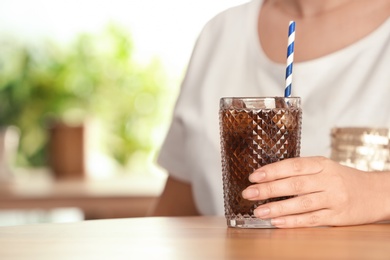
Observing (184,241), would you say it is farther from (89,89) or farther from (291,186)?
(89,89)

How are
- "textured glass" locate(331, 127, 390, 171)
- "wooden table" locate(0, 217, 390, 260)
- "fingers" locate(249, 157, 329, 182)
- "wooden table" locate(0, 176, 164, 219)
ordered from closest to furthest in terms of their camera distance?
"wooden table" locate(0, 217, 390, 260), "fingers" locate(249, 157, 329, 182), "textured glass" locate(331, 127, 390, 171), "wooden table" locate(0, 176, 164, 219)

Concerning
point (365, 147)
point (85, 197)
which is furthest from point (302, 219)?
point (85, 197)

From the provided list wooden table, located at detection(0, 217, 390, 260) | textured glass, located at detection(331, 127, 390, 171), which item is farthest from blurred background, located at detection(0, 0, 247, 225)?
wooden table, located at detection(0, 217, 390, 260)

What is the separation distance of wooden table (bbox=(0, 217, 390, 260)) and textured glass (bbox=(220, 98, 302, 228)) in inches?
1.5

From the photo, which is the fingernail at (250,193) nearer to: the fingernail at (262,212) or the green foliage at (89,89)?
the fingernail at (262,212)

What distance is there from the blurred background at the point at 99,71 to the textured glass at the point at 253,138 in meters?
4.47

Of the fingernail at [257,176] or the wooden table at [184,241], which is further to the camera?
the fingernail at [257,176]

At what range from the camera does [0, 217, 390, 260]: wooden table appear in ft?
3.34

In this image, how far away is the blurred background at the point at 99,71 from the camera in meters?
6.69

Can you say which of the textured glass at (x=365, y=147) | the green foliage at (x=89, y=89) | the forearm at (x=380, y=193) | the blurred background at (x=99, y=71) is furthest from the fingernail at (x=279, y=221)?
the green foliage at (x=89, y=89)

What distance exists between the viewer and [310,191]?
120cm

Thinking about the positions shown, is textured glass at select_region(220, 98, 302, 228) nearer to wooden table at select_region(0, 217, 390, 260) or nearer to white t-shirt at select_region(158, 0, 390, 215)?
wooden table at select_region(0, 217, 390, 260)

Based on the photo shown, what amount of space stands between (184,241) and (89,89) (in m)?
5.73

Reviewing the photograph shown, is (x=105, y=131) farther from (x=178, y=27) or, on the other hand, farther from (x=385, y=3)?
(x=385, y=3)
